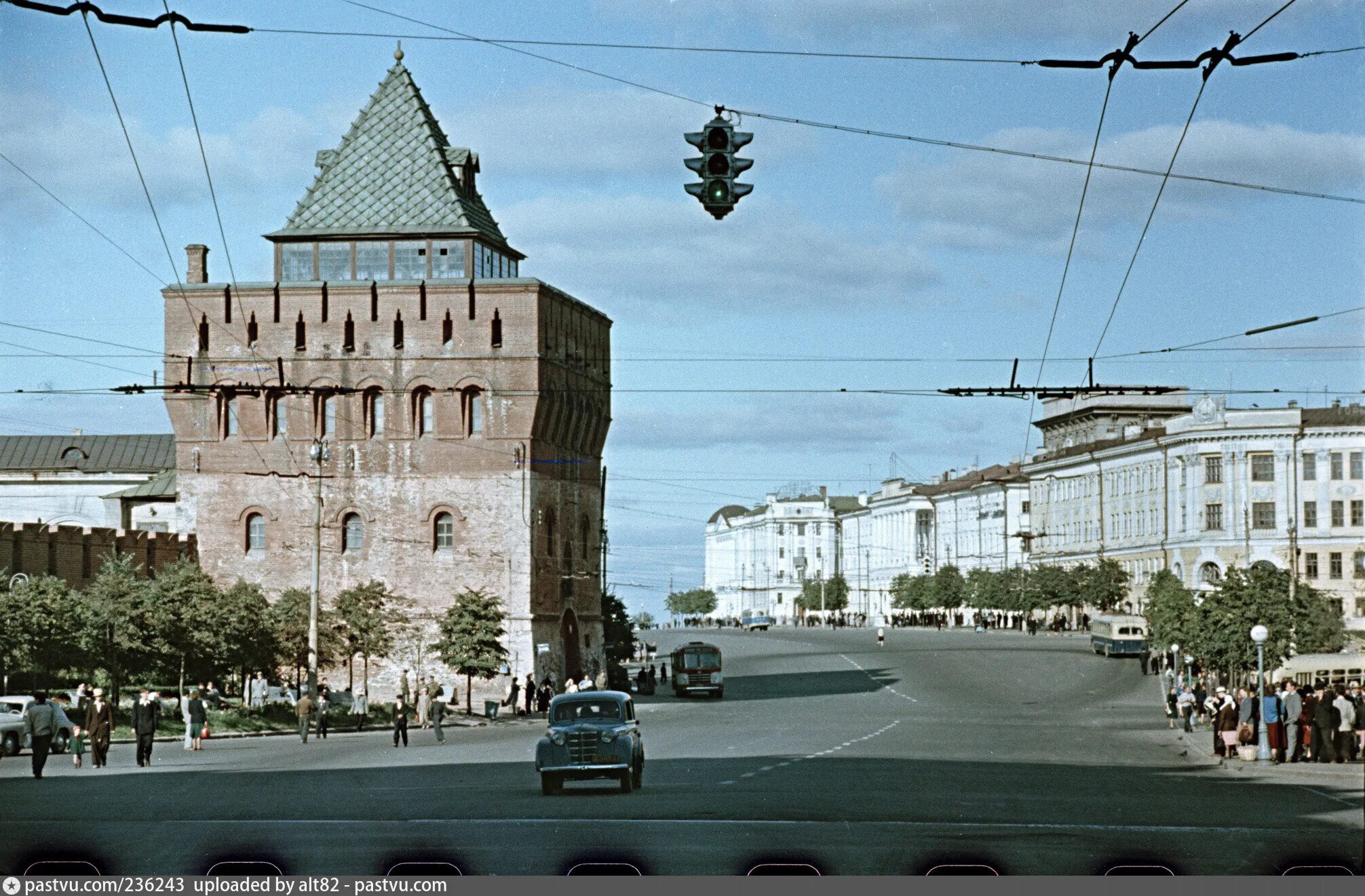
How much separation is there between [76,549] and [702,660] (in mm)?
26237

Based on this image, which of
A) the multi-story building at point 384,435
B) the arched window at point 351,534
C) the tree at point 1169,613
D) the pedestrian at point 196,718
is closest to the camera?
the pedestrian at point 196,718

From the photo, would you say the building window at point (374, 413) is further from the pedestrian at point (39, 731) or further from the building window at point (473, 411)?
the pedestrian at point (39, 731)

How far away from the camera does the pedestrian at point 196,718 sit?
4225 centimetres

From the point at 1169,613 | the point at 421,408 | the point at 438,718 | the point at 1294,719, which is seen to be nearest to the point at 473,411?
the point at 421,408

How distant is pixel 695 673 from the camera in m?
81.1

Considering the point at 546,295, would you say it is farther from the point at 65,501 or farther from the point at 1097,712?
the point at 65,501

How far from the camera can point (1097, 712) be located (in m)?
64.6

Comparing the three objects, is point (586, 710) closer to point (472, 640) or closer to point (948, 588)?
point (472, 640)

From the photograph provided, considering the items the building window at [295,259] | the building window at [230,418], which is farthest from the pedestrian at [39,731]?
the building window at [295,259]

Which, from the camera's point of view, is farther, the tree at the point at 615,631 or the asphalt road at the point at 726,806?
the tree at the point at 615,631

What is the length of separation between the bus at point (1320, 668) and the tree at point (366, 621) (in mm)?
30151

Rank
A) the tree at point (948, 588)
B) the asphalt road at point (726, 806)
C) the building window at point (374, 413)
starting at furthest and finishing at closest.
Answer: the tree at point (948, 588), the building window at point (374, 413), the asphalt road at point (726, 806)

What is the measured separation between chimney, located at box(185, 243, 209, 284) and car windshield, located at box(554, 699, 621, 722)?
54.8 meters
